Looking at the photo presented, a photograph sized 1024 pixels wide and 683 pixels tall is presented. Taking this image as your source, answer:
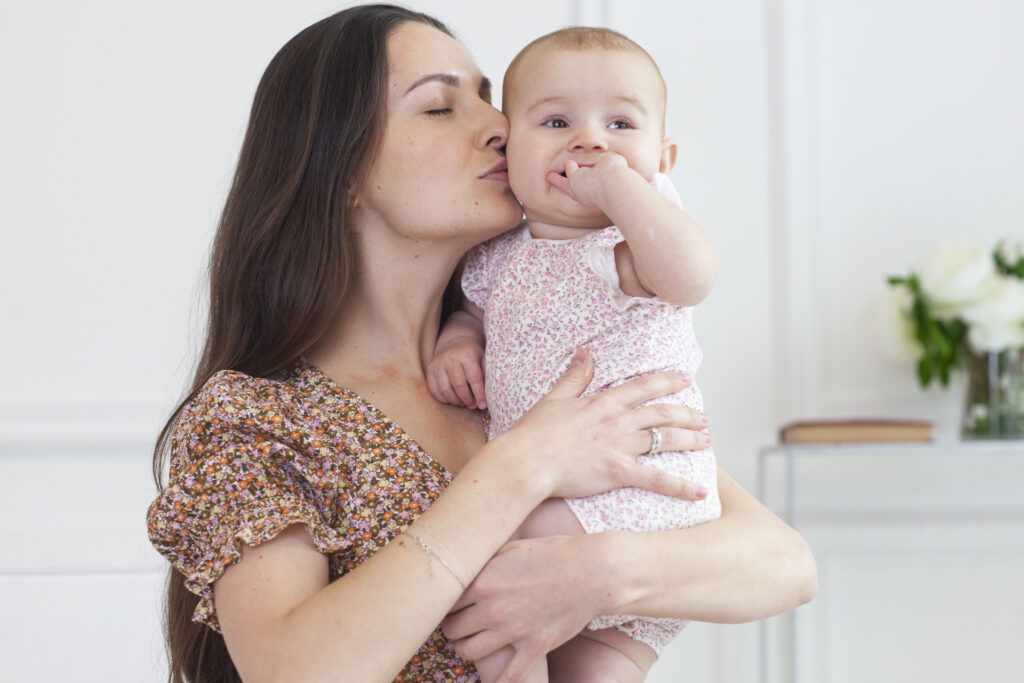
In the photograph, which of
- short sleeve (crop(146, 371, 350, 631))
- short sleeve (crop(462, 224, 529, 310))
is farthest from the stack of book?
short sleeve (crop(146, 371, 350, 631))

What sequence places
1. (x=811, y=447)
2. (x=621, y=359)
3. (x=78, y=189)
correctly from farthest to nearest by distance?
(x=78, y=189)
(x=811, y=447)
(x=621, y=359)

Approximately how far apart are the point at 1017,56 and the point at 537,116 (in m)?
2.25

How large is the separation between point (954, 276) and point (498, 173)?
1.64 meters

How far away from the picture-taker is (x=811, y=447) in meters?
2.68

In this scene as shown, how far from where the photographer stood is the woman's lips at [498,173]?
61.6 inches

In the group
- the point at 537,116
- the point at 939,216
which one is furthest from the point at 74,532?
the point at 939,216

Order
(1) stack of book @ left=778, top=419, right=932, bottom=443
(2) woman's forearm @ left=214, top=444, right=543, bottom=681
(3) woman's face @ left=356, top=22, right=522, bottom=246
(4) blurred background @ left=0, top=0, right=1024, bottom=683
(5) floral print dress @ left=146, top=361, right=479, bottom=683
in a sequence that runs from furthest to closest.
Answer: (4) blurred background @ left=0, top=0, right=1024, bottom=683, (1) stack of book @ left=778, top=419, right=932, bottom=443, (3) woman's face @ left=356, top=22, right=522, bottom=246, (5) floral print dress @ left=146, top=361, right=479, bottom=683, (2) woman's forearm @ left=214, top=444, right=543, bottom=681

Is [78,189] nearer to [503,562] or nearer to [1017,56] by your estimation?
[503,562]

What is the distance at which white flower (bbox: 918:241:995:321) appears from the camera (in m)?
2.73

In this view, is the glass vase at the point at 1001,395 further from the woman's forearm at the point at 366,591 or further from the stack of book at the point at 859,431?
the woman's forearm at the point at 366,591

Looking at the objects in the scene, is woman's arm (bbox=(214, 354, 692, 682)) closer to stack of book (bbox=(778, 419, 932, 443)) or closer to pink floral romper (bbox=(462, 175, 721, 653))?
pink floral romper (bbox=(462, 175, 721, 653))

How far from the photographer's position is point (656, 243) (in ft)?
4.17

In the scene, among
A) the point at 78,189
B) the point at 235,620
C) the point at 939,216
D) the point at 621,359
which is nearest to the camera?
the point at 235,620

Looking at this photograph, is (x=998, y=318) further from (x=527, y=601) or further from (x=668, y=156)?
(x=527, y=601)
